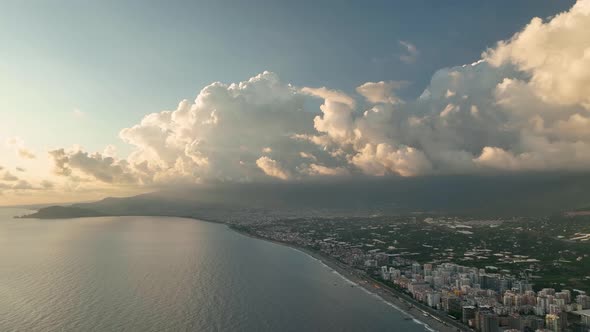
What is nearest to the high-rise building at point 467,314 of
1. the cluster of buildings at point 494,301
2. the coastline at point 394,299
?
the cluster of buildings at point 494,301

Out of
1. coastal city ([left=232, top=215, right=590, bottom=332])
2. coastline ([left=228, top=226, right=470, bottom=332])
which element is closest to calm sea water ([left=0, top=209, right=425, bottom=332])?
coastline ([left=228, top=226, right=470, bottom=332])

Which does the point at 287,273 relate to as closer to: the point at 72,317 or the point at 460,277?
the point at 460,277

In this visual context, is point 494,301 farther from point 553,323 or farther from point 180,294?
point 180,294

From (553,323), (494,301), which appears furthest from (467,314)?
(553,323)

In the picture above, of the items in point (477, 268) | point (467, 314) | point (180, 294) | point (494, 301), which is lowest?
point (180, 294)

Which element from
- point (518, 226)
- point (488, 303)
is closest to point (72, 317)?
point (488, 303)

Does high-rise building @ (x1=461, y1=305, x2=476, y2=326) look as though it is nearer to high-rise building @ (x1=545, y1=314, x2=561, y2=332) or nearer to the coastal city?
the coastal city
